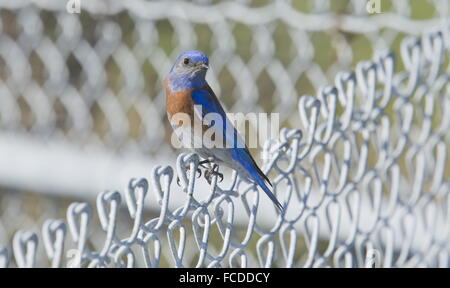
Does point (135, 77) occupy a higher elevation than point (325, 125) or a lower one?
higher

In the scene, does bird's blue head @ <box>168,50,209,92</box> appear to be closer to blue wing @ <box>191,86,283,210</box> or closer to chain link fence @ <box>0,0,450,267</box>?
blue wing @ <box>191,86,283,210</box>

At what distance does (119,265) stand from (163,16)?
59.0 inches

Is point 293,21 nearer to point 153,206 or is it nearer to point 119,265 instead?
point 153,206

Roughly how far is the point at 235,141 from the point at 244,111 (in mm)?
899

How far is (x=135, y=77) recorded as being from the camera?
2889 mm

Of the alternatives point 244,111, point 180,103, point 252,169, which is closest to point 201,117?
point 180,103

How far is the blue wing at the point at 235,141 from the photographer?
6.26 ft

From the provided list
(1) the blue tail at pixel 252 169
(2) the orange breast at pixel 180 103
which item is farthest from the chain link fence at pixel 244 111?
(2) the orange breast at pixel 180 103

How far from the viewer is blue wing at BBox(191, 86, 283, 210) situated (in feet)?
6.26

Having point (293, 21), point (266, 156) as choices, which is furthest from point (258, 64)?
point (266, 156)

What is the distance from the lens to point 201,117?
2086mm

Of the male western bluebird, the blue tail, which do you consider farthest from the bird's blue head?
the blue tail

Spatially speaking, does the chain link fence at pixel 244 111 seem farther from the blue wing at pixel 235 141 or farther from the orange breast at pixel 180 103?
the orange breast at pixel 180 103

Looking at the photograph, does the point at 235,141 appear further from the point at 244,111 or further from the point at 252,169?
the point at 244,111
